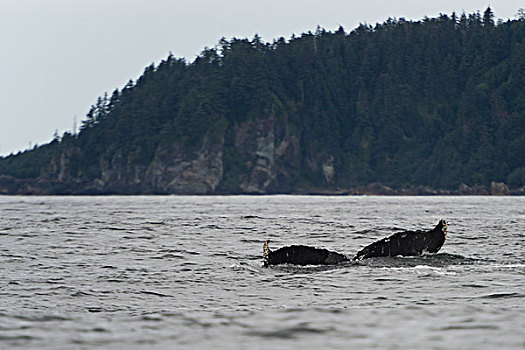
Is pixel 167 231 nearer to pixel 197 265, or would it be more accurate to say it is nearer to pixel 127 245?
pixel 127 245

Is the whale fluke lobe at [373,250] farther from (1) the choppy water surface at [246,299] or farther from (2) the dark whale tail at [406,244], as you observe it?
(1) the choppy water surface at [246,299]

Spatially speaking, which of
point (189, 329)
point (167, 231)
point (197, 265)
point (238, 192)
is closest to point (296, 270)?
point (197, 265)

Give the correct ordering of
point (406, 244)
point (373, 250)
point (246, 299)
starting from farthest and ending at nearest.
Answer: point (406, 244) < point (373, 250) < point (246, 299)

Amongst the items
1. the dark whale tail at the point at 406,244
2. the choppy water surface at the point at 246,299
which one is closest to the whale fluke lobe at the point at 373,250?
the dark whale tail at the point at 406,244

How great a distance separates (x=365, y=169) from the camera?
19612 cm

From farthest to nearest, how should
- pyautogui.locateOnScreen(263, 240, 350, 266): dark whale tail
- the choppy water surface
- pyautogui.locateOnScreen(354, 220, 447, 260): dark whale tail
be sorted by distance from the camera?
pyautogui.locateOnScreen(354, 220, 447, 260): dark whale tail, pyautogui.locateOnScreen(263, 240, 350, 266): dark whale tail, the choppy water surface

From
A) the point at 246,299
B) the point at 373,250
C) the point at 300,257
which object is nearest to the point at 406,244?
the point at 373,250

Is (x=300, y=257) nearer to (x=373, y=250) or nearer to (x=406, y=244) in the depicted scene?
(x=373, y=250)

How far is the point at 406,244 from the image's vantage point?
21922 mm

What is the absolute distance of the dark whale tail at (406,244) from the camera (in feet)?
70.0

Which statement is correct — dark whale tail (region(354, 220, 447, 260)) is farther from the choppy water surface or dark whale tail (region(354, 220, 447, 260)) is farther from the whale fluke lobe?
the choppy water surface

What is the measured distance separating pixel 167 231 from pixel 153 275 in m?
19.0

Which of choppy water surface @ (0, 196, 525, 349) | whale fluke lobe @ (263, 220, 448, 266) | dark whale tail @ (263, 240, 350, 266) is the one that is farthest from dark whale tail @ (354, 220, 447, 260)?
dark whale tail @ (263, 240, 350, 266)

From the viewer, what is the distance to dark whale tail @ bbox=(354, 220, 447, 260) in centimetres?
2133
